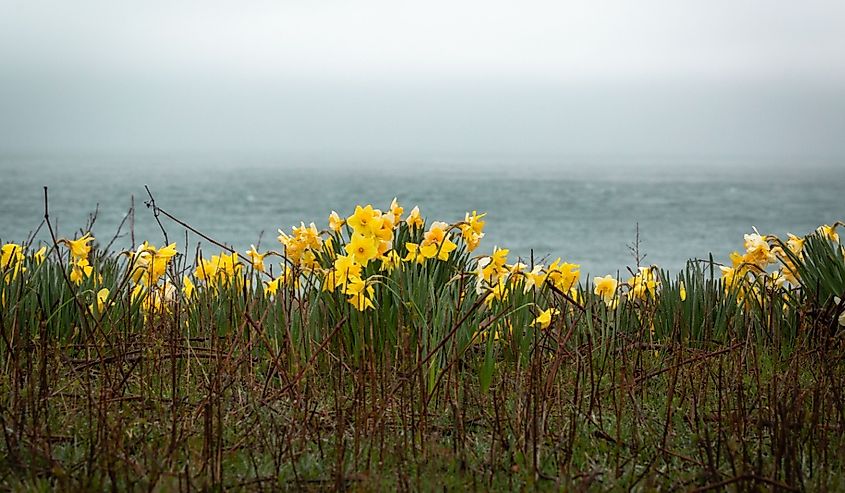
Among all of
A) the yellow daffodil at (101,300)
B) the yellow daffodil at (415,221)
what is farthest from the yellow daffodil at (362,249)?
the yellow daffodil at (101,300)

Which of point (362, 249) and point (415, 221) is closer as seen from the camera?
point (362, 249)

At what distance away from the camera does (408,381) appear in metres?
2.79

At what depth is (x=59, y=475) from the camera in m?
2.01

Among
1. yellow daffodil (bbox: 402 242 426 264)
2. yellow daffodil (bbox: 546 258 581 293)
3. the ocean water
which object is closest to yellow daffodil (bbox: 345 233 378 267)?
yellow daffodil (bbox: 402 242 426 264)

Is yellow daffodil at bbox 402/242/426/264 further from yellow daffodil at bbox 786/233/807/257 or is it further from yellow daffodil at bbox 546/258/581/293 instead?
yellow daffodil at bbox 786/233/807/257

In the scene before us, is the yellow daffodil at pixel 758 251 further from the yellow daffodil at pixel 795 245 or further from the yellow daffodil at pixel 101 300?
the yellow daffodil at pixel 101 300

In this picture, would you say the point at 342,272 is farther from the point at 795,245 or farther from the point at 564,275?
the point at 795,245

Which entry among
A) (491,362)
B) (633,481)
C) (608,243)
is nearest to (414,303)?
(491,362)

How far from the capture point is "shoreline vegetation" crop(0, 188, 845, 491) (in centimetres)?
235

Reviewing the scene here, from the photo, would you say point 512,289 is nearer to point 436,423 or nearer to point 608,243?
point 436,423

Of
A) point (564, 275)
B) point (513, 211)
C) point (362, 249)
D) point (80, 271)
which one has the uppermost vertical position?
point (362, 249)

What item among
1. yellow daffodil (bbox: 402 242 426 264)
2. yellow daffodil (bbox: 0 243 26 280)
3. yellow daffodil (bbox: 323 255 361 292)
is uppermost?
yellow daffodil (bbox: 402 242 426 264)

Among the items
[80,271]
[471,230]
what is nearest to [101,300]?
[80,271]

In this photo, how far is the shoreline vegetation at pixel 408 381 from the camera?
7.72 ft
